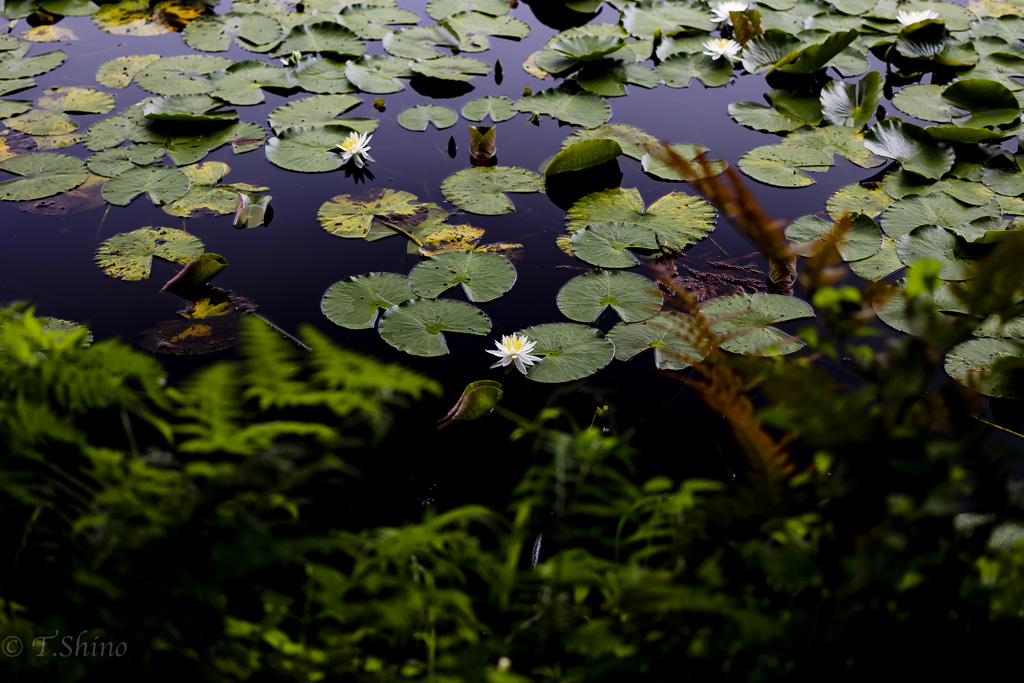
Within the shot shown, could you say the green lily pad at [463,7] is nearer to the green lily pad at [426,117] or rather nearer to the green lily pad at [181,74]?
the green lily pad at [426,117]

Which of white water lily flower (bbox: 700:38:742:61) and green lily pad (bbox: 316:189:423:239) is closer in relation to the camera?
green lily pad (bbox: 316:189:423:239)

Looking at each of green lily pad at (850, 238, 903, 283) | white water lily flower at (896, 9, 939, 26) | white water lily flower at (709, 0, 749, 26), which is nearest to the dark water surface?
green lily pad at (850, 238, 903, 283)

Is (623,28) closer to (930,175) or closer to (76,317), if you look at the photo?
→ (930,175)

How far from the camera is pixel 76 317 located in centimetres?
208

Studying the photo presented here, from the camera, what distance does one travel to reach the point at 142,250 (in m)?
2.32

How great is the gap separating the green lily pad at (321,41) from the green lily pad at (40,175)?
4.17 feet

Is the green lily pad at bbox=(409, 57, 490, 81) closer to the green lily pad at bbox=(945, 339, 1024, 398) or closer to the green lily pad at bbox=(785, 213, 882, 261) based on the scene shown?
the green lily pad at bbox=(785, 213, 882, 261)

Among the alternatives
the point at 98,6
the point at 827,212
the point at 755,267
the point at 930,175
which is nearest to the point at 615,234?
the point at 755,267

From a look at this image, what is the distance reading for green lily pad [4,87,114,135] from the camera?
2.92 m

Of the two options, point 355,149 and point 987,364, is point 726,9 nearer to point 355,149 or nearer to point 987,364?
point 355,149

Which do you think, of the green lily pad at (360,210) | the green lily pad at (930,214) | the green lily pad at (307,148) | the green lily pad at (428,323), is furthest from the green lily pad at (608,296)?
the green lily pad at (307,148)

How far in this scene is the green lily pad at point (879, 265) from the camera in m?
2.25

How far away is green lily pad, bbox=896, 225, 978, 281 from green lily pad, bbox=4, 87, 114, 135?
11.3ft

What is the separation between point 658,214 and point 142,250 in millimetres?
1894
